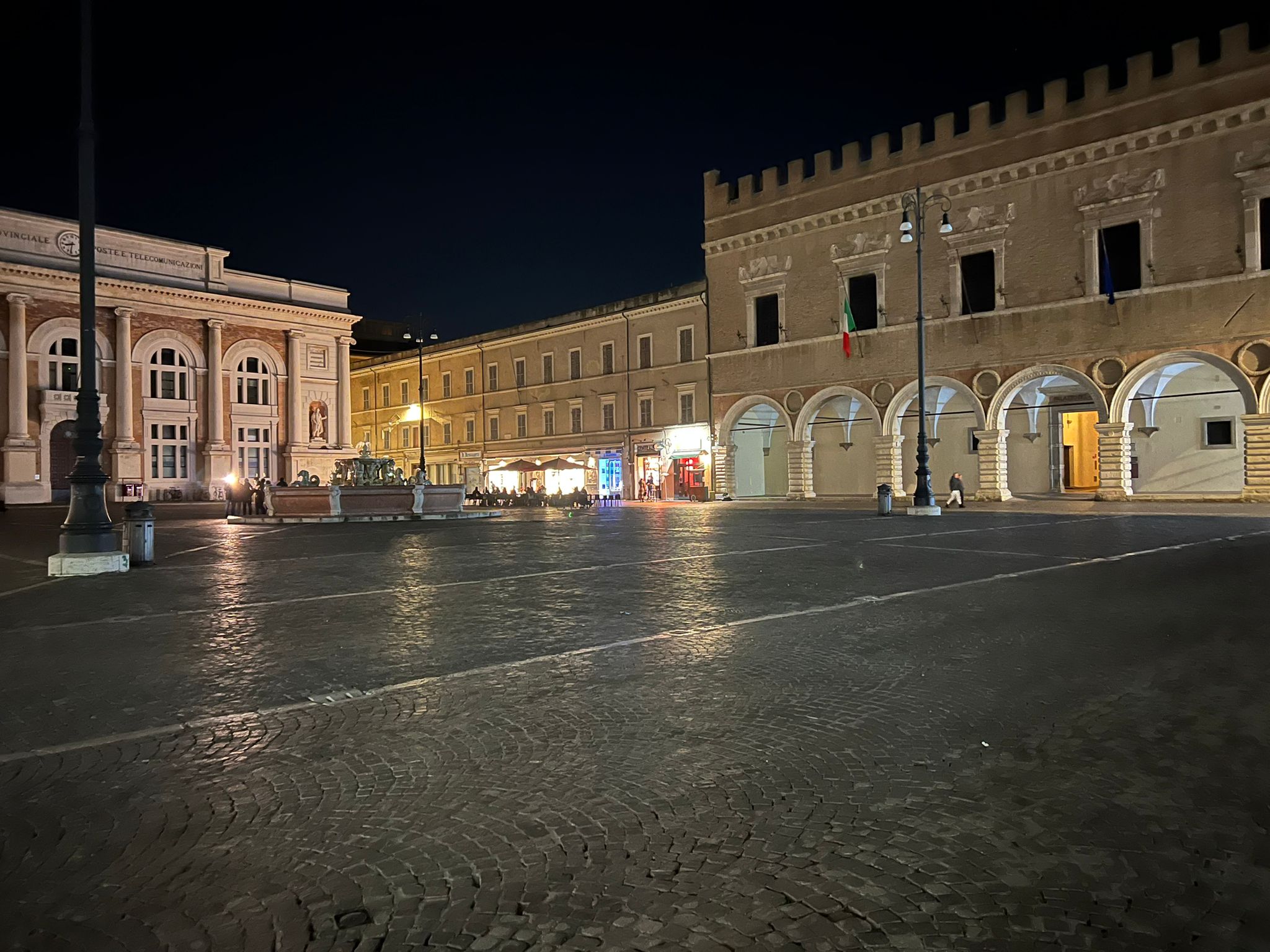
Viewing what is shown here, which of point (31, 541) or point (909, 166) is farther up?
point (909, 166)

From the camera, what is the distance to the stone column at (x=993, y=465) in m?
30.3

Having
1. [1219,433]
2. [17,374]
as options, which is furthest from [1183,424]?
[17,374]

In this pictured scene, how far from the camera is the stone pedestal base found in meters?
Answer: 11.4

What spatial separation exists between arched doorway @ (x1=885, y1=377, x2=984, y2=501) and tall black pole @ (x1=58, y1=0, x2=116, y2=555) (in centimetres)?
2717

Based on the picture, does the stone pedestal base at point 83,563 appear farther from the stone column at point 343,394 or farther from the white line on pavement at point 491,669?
the stone column at point 343,394

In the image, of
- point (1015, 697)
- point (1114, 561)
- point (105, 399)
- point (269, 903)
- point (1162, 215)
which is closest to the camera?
point (269, 903)

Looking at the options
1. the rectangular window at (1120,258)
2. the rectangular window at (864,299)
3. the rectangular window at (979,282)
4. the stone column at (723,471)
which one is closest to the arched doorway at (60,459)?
the stone column at (723,471)

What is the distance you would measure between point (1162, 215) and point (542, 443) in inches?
1246

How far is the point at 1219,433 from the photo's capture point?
28.0m

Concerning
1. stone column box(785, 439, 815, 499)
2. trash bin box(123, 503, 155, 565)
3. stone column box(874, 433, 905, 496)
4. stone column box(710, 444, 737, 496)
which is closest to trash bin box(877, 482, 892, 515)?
stone column box(874, 433, 905, 496)

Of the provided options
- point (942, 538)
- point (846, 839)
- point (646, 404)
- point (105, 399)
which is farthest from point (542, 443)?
point (846, 839)

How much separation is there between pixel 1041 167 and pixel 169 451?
4728cm

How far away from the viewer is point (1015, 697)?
15.7ft

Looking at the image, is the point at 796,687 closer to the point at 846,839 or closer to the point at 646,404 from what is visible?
the point at 846,839
